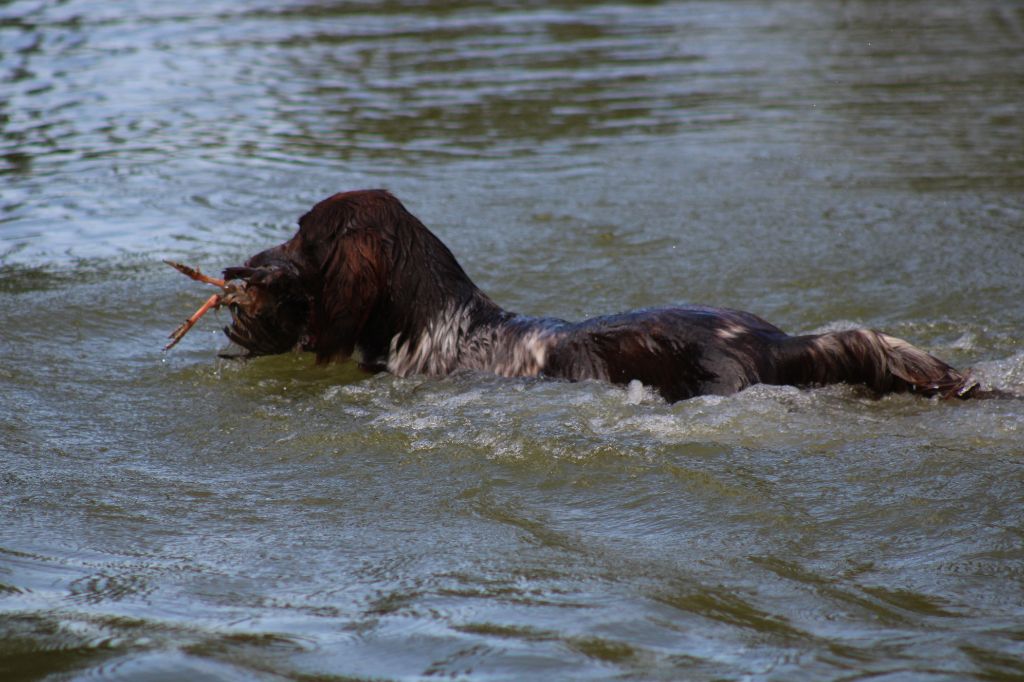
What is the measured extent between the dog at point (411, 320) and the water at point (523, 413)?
0.18 m

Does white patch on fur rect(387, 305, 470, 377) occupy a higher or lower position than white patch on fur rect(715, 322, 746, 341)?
lower

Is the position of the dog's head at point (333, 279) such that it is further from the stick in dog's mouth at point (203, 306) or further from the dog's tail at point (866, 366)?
the dog's tail at point (866, 366)

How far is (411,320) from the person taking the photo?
6.57 meters

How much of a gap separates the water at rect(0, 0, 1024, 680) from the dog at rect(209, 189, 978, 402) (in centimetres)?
18

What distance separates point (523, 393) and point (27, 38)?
44.1 ft

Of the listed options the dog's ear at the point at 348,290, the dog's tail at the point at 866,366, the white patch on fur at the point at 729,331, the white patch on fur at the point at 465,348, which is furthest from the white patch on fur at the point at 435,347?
the dog's tail at the point at 866,366

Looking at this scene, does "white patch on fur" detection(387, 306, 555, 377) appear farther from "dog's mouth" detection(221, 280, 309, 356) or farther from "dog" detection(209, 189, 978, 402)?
"dog's mouth" detection(221, 280, 309, 356)

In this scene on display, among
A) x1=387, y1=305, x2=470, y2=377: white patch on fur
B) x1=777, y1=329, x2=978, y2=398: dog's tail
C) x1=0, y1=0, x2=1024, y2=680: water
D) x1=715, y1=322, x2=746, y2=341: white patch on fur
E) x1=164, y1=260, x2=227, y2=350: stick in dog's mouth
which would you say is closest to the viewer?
x1=0, y1=0, x2=1024, y2=680: water

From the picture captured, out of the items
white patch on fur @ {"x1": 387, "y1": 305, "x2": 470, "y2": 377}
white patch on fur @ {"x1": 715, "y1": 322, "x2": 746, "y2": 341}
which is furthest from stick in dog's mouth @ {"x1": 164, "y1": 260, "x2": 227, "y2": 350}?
white patch on fur @ {"x1": 715, "y1": 322, "x2": 746, "y2": 341}

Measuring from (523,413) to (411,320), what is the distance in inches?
43.9

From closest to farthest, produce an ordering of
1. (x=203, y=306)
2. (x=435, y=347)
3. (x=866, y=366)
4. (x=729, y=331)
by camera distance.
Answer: (x=866, y=366)
(x=729, y=331)
(x=203, y=306)
(x=435, y=347)

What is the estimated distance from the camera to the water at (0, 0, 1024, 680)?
3.81m

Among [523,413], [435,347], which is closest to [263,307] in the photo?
[435,347]

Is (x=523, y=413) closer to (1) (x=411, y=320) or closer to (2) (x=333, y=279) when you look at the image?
(1) (x=411, y=320)
